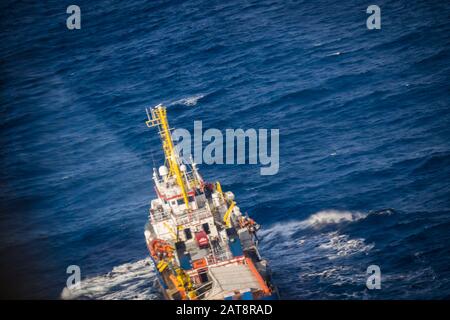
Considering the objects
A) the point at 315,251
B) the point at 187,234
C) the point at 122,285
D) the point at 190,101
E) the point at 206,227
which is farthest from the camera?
the point at 190,101

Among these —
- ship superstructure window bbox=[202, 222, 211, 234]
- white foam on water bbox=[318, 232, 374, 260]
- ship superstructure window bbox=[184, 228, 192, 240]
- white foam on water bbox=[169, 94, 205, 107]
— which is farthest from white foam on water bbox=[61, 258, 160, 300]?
white foam on water bbox=[169, 94, 205, 107]

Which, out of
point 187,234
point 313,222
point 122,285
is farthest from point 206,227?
point 313,222

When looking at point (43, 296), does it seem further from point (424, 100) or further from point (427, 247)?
point (424, 100)

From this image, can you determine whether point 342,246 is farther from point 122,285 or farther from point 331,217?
point 122,285

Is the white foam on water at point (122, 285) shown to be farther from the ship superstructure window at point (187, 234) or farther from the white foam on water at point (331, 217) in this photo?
the white foam on water at point (331, 217)

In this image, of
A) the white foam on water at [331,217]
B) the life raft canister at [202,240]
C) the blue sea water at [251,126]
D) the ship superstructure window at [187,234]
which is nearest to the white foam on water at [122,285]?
the blue sea water at [251,126]
